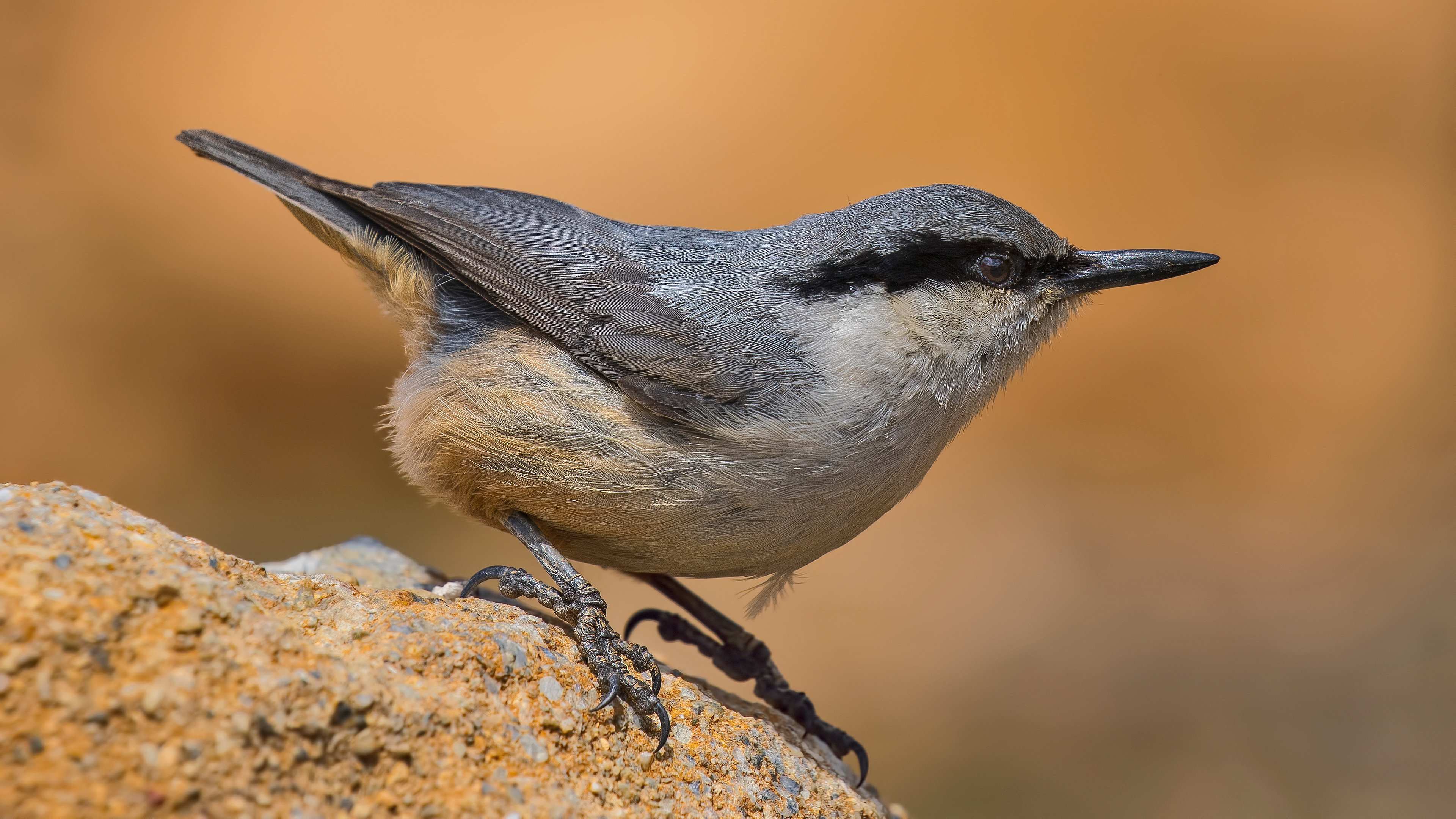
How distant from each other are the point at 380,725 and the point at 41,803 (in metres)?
0.65

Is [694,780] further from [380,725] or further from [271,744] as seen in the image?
[271,744]

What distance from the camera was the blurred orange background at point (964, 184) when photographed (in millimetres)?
8289

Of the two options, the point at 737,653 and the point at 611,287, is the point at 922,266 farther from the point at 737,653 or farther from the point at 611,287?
the point at 737,653

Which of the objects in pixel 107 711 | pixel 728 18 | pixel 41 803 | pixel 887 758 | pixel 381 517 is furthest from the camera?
pixel 728 18

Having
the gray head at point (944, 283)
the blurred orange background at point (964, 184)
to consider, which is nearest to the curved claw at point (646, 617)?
the gray head at point (944, 283)

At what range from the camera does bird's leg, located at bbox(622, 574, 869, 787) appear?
4066mm

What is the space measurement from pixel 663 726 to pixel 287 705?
1119 millimetres

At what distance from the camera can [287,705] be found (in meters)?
2.16

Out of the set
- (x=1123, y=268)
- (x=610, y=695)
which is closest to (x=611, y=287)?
(x=610, y=695)

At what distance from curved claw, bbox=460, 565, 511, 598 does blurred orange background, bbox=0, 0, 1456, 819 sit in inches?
169

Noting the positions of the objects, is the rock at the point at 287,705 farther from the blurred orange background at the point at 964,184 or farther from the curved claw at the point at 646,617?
the blurred orange background at the point at 964,184

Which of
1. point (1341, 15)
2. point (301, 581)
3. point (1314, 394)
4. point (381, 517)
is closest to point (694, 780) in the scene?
point (301, 581)

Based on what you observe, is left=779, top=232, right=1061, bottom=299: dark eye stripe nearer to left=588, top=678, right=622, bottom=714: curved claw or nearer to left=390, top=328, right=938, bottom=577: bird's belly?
left=390, top=328, right=938, bottom=577: bird's belly

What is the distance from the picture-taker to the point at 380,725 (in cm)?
230
